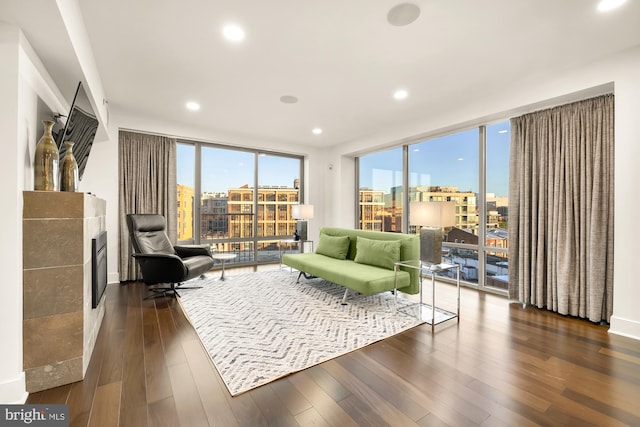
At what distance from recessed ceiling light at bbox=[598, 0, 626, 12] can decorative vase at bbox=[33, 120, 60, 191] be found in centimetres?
395

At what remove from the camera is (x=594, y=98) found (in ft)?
9.52

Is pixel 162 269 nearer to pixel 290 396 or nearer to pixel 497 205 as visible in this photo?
pixel 290 396

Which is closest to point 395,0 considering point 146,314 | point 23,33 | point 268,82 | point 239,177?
point 268,82

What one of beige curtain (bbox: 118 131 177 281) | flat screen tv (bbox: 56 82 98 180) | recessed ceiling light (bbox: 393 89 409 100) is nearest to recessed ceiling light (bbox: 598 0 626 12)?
recessed ceiling light (bbox: 393 89 409 100)

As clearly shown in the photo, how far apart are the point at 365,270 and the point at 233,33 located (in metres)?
2.73

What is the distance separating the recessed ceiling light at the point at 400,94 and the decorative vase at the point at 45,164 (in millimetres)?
3363

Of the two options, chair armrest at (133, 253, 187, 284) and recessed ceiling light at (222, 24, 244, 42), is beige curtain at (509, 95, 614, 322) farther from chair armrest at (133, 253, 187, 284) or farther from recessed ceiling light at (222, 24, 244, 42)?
chair armrest at (133, 253, 187, 284)

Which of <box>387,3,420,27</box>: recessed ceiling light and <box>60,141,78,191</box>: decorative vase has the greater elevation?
<box>387,3,420,27</box>: recessed ceiling light

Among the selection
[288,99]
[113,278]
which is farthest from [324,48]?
[113,278]

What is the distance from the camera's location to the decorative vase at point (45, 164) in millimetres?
1896

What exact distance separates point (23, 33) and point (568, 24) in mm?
3819

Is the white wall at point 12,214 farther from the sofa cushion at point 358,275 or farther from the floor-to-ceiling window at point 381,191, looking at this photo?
the floor-to-ceiling window at point 381,191

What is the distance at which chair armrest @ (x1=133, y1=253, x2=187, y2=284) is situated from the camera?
11.6 feet

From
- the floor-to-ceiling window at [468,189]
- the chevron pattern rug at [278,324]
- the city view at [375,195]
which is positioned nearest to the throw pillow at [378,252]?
the chevron pattern rug at [278,324]
